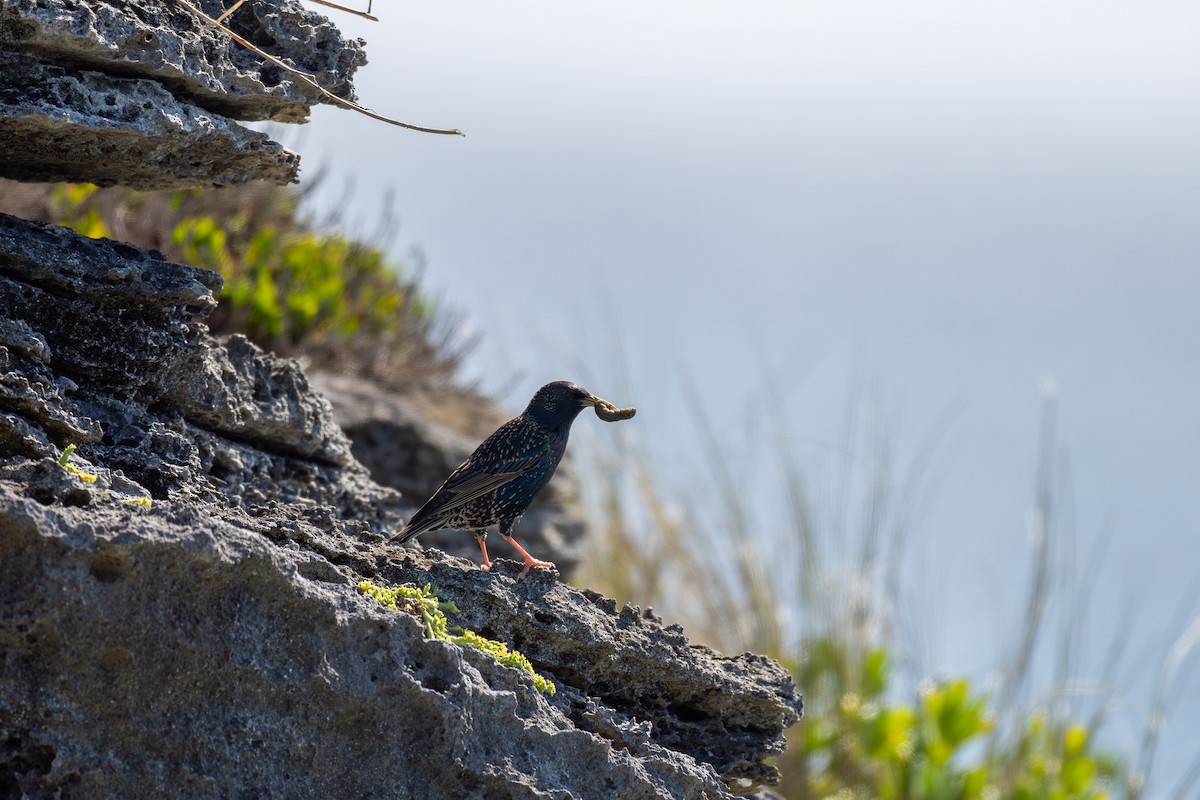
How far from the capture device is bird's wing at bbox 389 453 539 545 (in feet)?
13.8

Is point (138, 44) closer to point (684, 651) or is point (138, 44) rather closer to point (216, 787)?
point (216, 787)

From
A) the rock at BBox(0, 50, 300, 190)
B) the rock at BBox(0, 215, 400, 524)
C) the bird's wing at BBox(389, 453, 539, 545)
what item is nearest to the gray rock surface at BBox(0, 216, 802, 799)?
the rock at BBox(0, 215, 400, 524)

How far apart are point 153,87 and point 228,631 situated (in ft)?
5.23

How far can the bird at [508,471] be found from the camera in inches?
170

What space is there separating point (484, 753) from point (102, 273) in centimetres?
161

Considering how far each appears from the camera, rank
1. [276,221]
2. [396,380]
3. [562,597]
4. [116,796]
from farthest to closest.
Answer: [276,221], [396,380], [562,597], [116,796]

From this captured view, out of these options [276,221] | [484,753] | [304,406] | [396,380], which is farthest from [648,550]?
[484,753]

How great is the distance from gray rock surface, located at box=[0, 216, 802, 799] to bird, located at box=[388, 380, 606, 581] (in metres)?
0.63

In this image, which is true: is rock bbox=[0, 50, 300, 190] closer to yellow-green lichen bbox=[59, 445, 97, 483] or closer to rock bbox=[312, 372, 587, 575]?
yellow-green lichen bbox=[59, 445, 97, 483]

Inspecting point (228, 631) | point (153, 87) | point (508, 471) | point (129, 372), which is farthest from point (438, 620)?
point (153, 87)

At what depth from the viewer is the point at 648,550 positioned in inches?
344

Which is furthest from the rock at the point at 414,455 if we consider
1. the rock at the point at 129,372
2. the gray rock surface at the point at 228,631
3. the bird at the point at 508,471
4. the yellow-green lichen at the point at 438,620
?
the yellow-green lichen at the point at 438,620

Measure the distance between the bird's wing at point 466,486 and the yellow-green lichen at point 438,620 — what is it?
110cm

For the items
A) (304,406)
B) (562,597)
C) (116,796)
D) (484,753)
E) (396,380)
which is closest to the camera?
(116,796)
